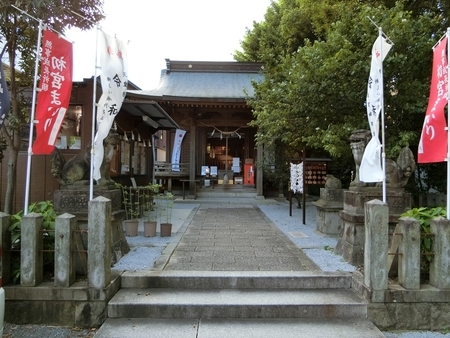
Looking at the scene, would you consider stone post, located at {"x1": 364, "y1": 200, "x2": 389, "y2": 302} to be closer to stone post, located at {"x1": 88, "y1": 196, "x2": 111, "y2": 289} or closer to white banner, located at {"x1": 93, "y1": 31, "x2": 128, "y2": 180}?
stone post, located at {"x1": 88, "y1": 196, "x2": 111, "y2": 289}

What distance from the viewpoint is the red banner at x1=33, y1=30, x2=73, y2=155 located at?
415cm

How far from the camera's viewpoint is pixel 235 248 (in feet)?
18.7

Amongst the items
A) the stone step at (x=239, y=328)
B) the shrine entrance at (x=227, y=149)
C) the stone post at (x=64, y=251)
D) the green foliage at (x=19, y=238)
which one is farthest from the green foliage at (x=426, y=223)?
the shrine entrance at (x=227, y=149)

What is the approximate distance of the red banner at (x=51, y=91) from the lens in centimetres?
415

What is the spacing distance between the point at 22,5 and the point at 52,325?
549 cm

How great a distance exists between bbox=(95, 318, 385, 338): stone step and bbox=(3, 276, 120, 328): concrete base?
0.82ft

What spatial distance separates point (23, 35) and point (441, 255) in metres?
7.97

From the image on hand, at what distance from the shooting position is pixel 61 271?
11.8 ft

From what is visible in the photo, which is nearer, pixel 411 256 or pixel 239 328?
pixel 239 328

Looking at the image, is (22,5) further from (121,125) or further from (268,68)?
(268,68)

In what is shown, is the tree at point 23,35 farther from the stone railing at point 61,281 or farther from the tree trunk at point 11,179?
the stone railing at point 61,281

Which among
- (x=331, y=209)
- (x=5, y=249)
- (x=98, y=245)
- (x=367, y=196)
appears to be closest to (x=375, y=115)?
(x=367, y=196)

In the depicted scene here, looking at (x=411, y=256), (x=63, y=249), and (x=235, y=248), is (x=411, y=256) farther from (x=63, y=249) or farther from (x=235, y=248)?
(x=63, y=249)

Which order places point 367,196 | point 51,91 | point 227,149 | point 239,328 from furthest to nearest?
point 227,149 < point 367,196 < point 51,91 < point 239,328
